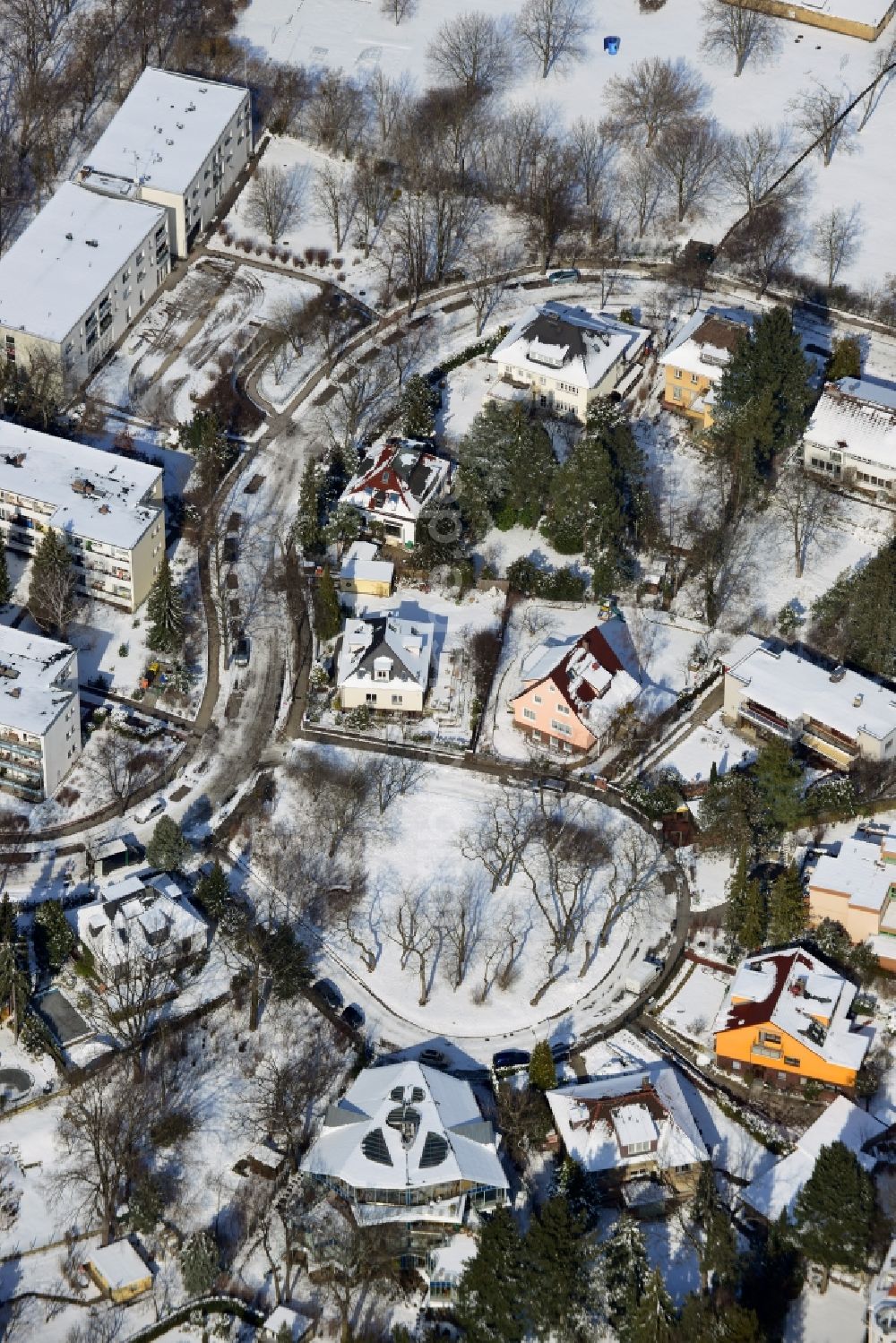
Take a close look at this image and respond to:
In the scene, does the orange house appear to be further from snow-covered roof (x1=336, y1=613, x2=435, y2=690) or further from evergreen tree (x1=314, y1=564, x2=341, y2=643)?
evergreen tree (x1=314, y1=564, x2=341, y2=643)

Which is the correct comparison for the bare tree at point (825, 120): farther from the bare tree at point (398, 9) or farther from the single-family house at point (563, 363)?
the bare tree at point (398, 9)

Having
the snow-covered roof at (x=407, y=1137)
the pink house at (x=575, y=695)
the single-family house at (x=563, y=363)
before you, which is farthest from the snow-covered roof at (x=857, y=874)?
the single-family house at (x=563, y=363)

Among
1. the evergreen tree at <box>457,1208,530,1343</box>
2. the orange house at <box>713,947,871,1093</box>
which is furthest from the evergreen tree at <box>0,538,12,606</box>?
the evergreen tree at <box>457,1208,530,1343</box>

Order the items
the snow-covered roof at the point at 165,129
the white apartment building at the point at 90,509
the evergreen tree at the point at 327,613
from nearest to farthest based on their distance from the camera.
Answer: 1. the evergreen tree at the point at 327,613
2. the white apartment building at the point at 90,509
3. the snow-covered roof at the point at 165,129

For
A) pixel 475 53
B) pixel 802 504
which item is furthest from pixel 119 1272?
pixel 475 53

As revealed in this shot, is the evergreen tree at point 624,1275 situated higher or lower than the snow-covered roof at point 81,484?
lower
